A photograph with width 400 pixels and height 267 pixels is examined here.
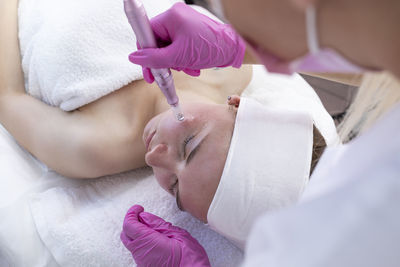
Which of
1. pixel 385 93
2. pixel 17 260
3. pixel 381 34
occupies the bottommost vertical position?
pixel 17 260

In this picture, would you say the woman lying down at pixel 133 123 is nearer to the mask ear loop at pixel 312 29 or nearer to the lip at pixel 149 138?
the lip at pixel 149 138

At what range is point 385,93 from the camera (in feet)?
2.80

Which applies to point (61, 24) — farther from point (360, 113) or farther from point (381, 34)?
point (381, 34)

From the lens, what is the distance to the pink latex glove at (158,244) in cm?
115

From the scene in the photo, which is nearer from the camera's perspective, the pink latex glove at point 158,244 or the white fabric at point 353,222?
the white fabric at point 353,222

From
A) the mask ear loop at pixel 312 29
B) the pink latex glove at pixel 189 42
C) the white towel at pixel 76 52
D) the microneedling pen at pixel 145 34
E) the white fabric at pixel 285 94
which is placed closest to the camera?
the mask ear loop at pixel 312 29

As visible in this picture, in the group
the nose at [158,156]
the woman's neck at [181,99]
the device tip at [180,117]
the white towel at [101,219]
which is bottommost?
the white towel at [101,219]

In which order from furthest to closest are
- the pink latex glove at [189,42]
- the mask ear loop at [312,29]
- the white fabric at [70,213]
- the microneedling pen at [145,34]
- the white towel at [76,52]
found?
the white towel at [76,52] → the white fabric at [70,213] → the pink latex glove at [189,42] → the microneedling pen at [145,34] → the mask ear loop at [312,29]

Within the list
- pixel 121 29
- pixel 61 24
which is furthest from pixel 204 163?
pixel 61 24

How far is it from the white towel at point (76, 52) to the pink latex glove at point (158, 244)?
433 millimetres

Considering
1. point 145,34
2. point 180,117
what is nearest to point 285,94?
point 180,117

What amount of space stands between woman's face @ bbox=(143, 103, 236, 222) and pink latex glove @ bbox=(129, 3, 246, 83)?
142mm

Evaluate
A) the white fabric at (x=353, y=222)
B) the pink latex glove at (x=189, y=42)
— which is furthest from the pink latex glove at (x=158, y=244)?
the white fabric at (x=353, y=222)

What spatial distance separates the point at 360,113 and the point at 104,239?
2.71 ft
